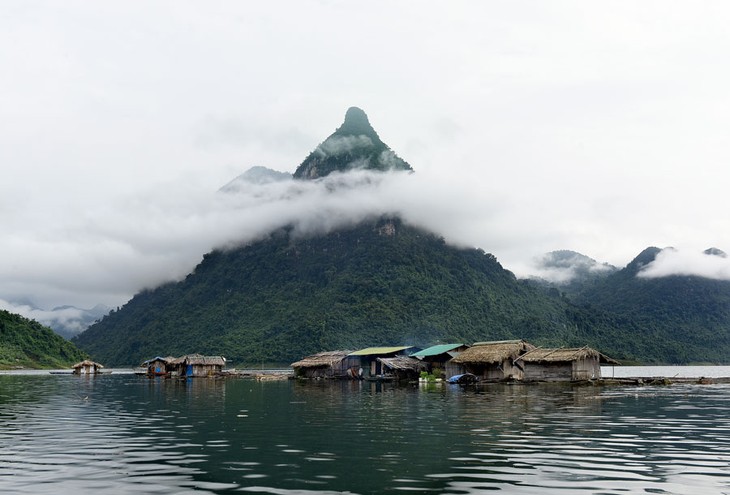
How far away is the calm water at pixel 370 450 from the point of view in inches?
595

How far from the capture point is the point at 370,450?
20234 mm

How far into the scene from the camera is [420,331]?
157 meters

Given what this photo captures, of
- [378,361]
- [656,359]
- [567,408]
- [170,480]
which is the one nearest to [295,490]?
[170,480]

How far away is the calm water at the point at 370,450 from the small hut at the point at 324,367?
2140 inches

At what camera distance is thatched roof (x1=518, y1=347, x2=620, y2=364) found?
64.2m

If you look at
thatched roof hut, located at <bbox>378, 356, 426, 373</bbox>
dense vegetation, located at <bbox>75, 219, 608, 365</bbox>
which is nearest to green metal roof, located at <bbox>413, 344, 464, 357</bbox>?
thatched roof hut, located at <bbox>378, 356, 426, 373</bbox>

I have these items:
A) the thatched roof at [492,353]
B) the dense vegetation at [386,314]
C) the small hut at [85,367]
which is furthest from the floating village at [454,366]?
the dense vegetation at [386,314]

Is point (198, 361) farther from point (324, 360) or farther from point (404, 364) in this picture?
point (404, 364)

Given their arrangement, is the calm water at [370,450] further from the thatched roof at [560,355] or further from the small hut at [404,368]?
the small hut at [404,368]

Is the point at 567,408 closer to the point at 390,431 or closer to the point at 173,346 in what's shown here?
the point at 390,431

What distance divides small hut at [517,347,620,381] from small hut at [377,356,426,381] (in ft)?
53.0

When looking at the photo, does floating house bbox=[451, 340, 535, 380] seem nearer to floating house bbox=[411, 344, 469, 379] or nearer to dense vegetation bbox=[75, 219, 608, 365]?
floating house bbox=[411, 344, 469, 379]

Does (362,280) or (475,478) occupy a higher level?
(362,280)

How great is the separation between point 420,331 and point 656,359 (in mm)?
77684
